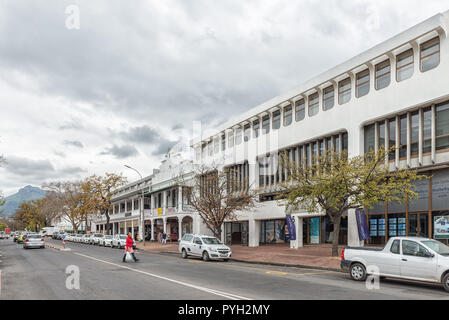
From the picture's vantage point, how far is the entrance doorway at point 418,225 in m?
22.7

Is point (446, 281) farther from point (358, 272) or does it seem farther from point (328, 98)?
point (328, 98)

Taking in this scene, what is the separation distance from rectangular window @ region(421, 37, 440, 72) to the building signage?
7762 millimetres

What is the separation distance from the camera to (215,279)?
1523 centimetres

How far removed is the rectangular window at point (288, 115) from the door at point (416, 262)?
20287 millimetres

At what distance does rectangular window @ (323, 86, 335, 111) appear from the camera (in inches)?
1162

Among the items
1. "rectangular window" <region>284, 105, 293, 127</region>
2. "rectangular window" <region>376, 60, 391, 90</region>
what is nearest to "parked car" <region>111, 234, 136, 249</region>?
"rectangular window" <region>284, 105, 293, 127</region>

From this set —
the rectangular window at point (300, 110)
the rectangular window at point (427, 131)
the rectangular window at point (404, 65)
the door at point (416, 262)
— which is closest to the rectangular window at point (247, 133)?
the rectangular window at point (300, 110)

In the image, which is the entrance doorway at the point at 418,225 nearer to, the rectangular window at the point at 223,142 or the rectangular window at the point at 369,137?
the rectangular window at the point at 369,137

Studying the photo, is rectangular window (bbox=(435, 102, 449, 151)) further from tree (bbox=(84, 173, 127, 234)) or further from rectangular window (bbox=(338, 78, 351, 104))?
tree (bbox=(84, 173, 127, 234))

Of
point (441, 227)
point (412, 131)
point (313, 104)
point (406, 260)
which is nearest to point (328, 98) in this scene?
point (313, 104)

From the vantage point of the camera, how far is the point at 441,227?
850 inches

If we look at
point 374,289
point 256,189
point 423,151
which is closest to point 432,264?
point 374,289
